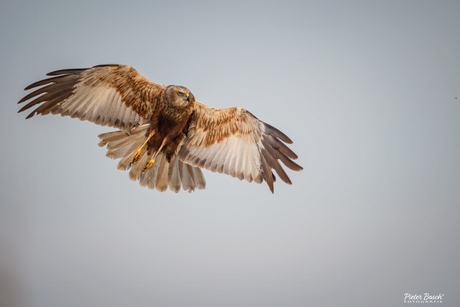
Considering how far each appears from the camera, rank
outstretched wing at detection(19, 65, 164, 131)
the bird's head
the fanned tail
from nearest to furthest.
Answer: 1. the bird's head
2. outstretched wing at detection(19, 65, 164, 131)
3. the fanned tail

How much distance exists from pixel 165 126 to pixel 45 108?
715 mm

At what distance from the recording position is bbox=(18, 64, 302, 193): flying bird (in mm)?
1953

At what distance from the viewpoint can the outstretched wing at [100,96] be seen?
1.95m

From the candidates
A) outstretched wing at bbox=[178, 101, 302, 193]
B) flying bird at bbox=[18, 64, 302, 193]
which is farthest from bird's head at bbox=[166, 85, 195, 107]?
outstretched wing at bbox=[178, 101, 302, 193]

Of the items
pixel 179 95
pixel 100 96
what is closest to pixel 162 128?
pixel 179 95

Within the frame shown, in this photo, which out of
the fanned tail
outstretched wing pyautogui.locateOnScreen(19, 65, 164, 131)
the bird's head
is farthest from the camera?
the fanned tail

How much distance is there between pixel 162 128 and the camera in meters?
2.01

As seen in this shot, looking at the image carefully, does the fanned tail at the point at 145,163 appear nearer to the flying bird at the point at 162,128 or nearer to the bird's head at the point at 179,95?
the flying bird at the point at 162,128

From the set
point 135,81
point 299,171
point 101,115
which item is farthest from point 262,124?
point 101,115

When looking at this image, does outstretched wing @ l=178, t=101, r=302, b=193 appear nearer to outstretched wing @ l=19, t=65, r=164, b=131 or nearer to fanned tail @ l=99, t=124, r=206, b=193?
fanned tail @ l=99, t=124, r=206, b=193

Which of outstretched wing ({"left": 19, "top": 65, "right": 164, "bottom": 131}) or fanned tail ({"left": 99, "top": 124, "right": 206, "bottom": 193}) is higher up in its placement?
outstretched wing ({"left": 19, "top": 65, "right": 164, "bottom": 131})

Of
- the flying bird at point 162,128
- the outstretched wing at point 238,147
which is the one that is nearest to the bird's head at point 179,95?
the flying bird at point 162,128

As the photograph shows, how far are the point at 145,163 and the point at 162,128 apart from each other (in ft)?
0.89

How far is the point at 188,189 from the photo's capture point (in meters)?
2.21
